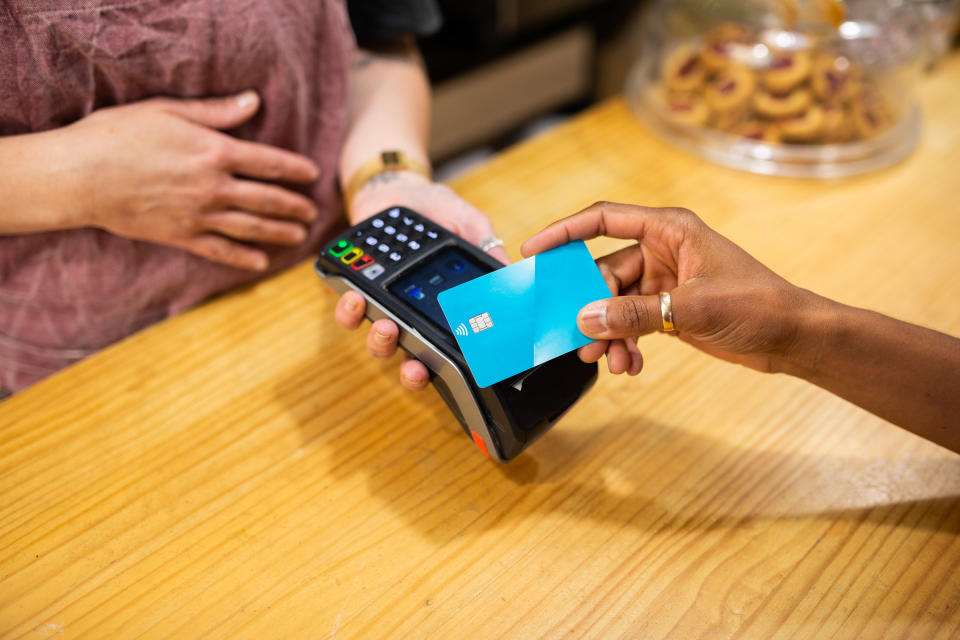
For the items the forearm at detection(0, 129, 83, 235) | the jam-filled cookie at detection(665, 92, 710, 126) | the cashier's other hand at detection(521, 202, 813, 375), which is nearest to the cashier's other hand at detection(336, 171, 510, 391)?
the cashier's other hand at detection(521, 202, 813, 375)

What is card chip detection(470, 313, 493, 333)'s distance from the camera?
0.50 metres

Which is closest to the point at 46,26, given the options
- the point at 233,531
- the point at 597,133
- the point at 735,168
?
the point at 233,531

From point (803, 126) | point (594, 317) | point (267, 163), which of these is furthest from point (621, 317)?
point (803, 126)

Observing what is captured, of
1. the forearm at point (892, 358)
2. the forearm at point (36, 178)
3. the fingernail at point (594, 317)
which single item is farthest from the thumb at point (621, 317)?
the forearm at point (36, 178)

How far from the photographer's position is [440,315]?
0.54m

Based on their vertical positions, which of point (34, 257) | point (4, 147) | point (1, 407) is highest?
point (4, 147)

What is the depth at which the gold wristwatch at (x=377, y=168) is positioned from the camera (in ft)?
2.41

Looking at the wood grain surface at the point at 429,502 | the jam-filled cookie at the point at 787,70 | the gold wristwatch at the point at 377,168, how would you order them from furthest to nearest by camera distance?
the jam-filled cookie at the point at 787,70 → the gold wristwatch at the point at 377,168 → the wood grain surface at the point at 429,502

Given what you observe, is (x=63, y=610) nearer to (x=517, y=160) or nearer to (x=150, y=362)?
(x=150, y=362)

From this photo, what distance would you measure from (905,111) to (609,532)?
866mm

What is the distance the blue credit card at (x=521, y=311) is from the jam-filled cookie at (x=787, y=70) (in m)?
0.56

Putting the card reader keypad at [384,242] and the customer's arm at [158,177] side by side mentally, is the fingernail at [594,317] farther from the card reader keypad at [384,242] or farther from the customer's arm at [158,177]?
the customer's arm at [158,177]

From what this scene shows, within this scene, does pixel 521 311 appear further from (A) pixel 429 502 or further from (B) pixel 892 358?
(B) pixel 892 358

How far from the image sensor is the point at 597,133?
39.2 inches
